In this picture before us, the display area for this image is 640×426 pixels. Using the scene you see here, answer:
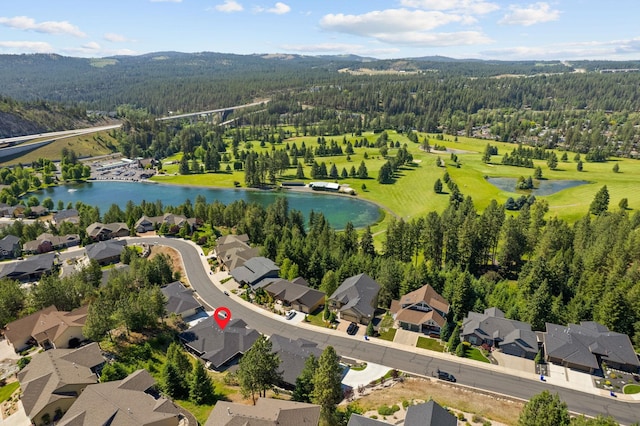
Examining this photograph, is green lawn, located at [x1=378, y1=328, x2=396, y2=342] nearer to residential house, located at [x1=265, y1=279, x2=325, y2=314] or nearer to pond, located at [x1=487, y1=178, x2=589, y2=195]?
residential house, located at [x1=265, y1=279, x2=325, y2=314]

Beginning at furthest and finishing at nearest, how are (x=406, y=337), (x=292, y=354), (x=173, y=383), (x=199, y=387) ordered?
(x=406, y=337) → (x=292, y=354) → (x=173, y=383) → (x=199, y=387)

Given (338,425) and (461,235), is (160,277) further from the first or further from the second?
(461,235)

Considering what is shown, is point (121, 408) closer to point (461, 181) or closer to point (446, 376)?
point (446, 376)

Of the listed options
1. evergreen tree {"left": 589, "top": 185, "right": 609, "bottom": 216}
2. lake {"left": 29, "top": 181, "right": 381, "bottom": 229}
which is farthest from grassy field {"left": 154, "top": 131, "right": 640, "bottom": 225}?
lake {"left": 29, "top": 181, "right": 381, "bottom": 229}

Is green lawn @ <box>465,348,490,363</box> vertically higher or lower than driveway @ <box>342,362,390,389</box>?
higher

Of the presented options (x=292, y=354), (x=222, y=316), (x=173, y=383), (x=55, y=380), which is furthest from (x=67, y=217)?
(x=292, y=354)

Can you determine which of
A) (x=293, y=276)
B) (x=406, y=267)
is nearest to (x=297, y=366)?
(x=293, y=276)

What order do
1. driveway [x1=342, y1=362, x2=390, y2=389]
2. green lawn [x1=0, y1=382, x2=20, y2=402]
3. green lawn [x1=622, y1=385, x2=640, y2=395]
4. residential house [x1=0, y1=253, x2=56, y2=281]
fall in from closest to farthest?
green lawn [x1=0, y1=382, x2=20, y2=402], green lawn [x1=622, y1=385, x2=640, y2=395], driveway [x1=342, y1=362, x2=390, y2=389], residential house [x1=0, y1=253, x2=56, y2=281]
